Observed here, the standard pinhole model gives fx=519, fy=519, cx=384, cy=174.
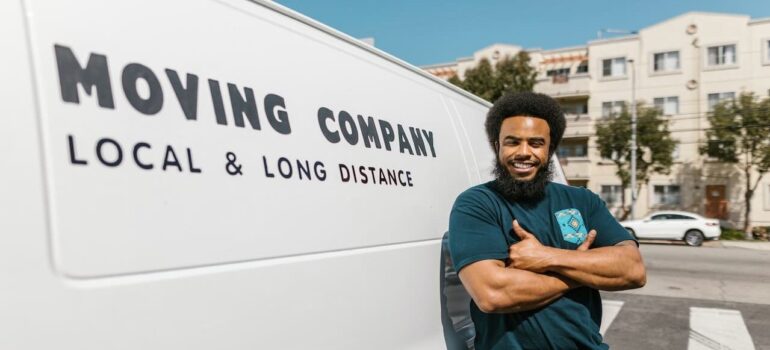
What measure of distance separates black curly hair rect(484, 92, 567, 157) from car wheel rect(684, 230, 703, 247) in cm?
2013

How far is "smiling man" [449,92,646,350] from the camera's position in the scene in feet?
5.65

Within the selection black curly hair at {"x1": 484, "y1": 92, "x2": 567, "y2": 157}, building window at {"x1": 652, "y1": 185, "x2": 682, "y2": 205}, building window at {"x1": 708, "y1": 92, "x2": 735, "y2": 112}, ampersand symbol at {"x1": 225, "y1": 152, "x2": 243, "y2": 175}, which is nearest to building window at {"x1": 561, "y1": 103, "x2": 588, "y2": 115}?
building window at {"x1": 652, "y1": 185, "x2": 682, "y2": 205}

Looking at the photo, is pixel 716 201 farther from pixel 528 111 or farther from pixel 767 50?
pixel 528 111

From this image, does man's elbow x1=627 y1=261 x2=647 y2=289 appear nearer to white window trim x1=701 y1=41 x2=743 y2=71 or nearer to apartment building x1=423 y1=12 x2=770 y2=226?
apartment building x1=423 y1=12 x2=770 y2=226

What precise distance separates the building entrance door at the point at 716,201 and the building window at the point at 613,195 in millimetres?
4588

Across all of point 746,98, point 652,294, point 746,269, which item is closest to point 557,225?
point 652,294

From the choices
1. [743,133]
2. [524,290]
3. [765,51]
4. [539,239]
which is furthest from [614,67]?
[524,290]

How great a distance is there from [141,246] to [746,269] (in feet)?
43.6

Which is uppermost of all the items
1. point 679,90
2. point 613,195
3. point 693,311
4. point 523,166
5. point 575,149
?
point 679,90

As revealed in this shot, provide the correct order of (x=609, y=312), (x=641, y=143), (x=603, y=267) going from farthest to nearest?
(x=641, y=143) < (x=609, y=312) < (x=603, y=267)

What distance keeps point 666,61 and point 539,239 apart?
3437 centimetres

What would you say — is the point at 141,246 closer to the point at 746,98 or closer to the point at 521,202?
the point at 521,202

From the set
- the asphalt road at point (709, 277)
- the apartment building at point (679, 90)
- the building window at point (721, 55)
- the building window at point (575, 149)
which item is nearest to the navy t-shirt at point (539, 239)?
the asphalt road at point (709, 277)

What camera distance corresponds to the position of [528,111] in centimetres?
202
